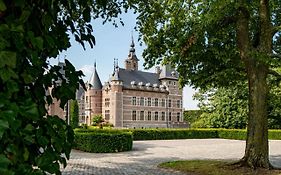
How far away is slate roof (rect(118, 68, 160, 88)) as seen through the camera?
5490cm

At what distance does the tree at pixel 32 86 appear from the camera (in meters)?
1.25

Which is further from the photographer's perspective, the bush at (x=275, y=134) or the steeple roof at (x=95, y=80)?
the steeple roof at (x=95, y=80)

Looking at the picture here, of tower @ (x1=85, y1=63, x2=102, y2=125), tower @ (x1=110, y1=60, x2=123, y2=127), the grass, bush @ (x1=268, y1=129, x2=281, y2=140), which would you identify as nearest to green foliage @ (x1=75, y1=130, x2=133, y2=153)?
the grass

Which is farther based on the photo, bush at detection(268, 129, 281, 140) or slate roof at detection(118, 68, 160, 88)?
slate roof at detection(118, 68, 160, 88)

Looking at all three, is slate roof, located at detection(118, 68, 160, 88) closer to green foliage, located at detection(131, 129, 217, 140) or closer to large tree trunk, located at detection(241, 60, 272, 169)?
green foliage, located at detection(131, 129, 217, 140)

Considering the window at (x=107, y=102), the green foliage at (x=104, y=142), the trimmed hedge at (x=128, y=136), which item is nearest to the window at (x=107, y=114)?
the window at (x=107, y=102)

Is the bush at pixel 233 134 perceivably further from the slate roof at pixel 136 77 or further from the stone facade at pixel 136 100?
the slate roof at pixel 136 77

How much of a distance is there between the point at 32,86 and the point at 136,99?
54230 mm

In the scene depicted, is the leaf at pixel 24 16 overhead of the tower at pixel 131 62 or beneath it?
beneath

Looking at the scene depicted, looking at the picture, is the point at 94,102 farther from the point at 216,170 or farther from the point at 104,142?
the point at 216,170

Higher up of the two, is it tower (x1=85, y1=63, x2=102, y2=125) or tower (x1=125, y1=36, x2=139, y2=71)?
tower (x1=125, y1=36, x2=139, y2=71)

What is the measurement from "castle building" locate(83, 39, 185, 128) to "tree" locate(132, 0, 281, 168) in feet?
137

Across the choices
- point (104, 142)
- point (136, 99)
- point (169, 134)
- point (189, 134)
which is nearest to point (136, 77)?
point (136, 99)

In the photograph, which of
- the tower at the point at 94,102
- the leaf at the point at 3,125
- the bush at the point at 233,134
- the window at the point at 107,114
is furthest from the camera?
the tower at the point at 94,102
